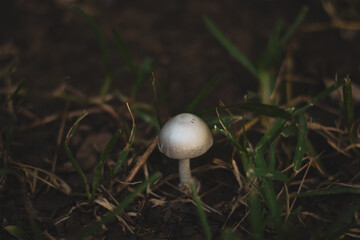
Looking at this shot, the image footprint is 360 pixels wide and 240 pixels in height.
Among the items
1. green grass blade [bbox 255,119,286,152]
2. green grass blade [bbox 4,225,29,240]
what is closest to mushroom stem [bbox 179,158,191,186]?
green grass blade [bbox 255,119,286,152]

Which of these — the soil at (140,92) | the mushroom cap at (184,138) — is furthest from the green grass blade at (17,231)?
the mushroom cap at (184,138)

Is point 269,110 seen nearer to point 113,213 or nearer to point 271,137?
point 271,137

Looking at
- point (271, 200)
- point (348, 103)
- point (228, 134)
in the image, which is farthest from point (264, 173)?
point (348, 103)

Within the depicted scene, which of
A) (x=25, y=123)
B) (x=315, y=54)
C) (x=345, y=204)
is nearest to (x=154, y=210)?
(x=345, y=204)

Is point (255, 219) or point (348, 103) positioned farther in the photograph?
point (348, 103)

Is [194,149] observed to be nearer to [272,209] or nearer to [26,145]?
[272,209]
